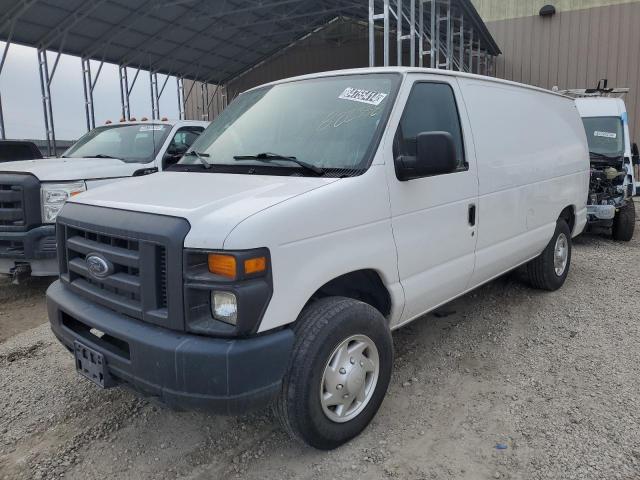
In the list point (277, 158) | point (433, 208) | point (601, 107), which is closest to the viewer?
point (277, 158)

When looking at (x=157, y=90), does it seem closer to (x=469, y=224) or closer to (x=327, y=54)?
(x=327, y=54)

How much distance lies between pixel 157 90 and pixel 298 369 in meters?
19.4

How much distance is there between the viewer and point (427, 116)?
353 cm

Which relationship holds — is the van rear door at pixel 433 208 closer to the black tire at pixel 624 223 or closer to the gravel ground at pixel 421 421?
the gravel ground at pixel 421 421

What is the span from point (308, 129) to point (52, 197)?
3449 mm

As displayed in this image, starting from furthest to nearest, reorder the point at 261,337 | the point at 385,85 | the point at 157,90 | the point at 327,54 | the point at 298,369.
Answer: the point at 327,54 < the point at 157,90 < the point at 385,85 < the point at 298,369 < the point at 261,337

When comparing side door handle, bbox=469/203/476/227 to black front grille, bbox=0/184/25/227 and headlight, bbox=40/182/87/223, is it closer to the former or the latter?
headlight, bbox=40/182/87/223

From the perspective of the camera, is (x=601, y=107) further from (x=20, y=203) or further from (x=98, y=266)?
(x=98, y=266)

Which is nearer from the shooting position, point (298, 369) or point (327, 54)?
point (298, 369)

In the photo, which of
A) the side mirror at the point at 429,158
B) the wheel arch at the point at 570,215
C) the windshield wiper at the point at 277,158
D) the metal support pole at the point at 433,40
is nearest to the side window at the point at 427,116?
the side mirror at the point at 429,158

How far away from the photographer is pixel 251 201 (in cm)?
258

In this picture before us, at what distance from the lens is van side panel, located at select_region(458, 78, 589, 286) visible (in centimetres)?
404

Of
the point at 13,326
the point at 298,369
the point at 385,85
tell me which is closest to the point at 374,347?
the point at 298,369

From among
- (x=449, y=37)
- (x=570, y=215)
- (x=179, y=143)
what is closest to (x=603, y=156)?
(x=570, y=215)
